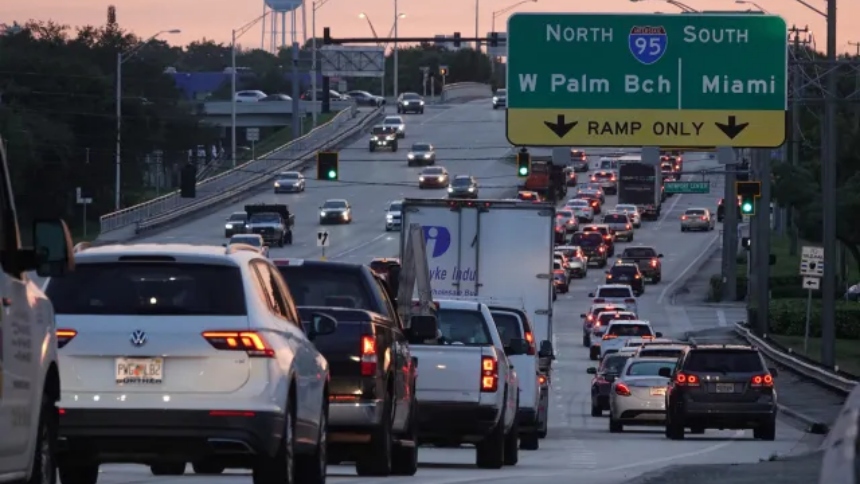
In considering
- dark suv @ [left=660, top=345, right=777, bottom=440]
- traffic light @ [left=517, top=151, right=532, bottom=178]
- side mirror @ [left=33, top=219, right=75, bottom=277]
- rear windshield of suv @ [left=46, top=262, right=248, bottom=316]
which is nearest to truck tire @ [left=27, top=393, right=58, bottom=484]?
side mirror @ [left=33, top=219, right=75, bottom=277]

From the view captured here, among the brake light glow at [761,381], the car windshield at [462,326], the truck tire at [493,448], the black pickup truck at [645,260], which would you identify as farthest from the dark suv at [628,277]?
the truck tire at [493,448]

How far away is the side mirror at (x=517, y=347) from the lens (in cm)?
2350

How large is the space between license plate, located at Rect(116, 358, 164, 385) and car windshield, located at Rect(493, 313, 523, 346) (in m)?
13.9

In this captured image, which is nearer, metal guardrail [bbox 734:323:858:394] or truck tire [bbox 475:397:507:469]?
truck tire [bbox 475:397:507:469]

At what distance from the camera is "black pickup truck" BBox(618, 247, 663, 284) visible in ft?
264

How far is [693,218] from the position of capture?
9900cm

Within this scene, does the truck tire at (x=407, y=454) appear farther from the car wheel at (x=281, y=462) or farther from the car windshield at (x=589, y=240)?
the car windshield at (x=589, y=240)

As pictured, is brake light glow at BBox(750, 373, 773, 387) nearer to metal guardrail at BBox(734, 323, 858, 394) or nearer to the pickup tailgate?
metal guardrail at BBox(734, 323, 858, 394)

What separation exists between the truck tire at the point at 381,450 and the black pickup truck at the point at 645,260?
2525 inches

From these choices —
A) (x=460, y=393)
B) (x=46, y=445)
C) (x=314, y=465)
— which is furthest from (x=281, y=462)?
(x=460, y=393)

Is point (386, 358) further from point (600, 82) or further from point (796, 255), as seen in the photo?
point (796, 255)

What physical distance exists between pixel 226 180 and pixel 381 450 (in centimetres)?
9387

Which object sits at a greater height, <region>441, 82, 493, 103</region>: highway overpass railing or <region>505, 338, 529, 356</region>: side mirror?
<region>441, 82, 493, 103</region>: highway overpass railing

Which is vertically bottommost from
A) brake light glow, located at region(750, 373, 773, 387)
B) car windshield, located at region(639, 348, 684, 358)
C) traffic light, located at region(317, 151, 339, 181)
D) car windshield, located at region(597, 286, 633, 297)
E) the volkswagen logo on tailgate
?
car windshield, located at region(597, 286, 633, 297)
